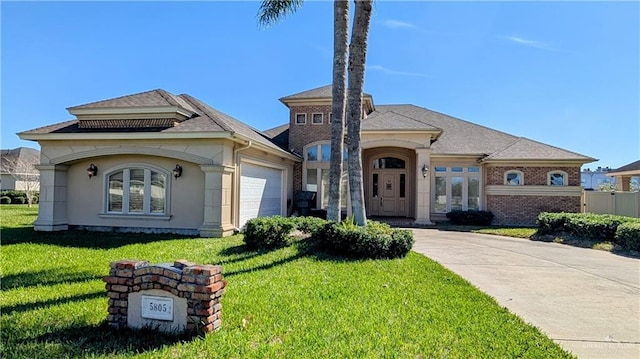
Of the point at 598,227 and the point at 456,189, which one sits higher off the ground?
the point at 456,189

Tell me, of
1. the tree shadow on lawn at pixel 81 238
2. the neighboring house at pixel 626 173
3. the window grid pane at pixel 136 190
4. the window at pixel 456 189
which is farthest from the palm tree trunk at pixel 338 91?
the neighboring house at pixel 626 173

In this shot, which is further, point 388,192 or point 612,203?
point 388,192

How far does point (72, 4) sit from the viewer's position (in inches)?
389

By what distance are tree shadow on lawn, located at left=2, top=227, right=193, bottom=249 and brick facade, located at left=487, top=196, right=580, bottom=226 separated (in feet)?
43.7

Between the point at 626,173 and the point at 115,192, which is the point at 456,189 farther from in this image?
the point at 115,192

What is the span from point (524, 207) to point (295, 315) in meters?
14.7

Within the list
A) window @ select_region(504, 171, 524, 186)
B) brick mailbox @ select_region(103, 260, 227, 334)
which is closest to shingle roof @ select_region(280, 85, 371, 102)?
window @ select_region(504, 171, 524, 186)

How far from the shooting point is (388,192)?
18.3 meters

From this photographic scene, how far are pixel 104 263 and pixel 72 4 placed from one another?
746 centimetres

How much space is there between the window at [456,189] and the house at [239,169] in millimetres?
47

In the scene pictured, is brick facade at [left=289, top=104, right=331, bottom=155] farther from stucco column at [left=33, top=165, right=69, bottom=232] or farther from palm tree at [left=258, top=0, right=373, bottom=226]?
stucco column at [left=33, top=165, right=69, bottom=232]

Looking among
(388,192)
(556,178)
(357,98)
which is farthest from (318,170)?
(556,178)

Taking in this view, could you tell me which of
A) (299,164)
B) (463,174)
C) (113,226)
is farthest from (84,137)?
(463,174)

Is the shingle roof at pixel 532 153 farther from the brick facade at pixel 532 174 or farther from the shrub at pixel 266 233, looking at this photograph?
the shrub at pixel 266 233
